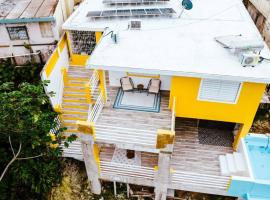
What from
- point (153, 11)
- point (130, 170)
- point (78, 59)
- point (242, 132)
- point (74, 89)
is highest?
point (153, 11)

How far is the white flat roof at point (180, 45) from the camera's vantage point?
1203 centimetres

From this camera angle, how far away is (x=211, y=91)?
1280 cm

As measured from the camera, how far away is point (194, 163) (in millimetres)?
14469

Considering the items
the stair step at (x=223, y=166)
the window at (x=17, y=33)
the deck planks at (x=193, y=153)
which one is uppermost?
the window at (x=17, y=33)

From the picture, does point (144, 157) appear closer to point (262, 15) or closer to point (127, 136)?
point (127, 136)

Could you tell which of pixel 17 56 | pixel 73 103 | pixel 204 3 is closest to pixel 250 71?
pixel 204 3

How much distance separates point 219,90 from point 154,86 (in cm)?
394

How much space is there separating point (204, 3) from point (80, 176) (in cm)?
1624

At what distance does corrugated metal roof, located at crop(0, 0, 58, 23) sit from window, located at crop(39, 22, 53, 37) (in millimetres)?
431

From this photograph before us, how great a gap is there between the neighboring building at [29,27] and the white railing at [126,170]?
9203 millimetres

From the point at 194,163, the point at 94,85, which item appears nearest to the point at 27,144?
the point at 94,85

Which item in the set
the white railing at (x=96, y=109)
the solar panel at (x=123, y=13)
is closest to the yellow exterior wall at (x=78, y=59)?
the solar panel at (x=123, y=13)

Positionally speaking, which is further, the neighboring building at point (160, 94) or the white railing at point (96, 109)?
the white railing at point (96, 109)

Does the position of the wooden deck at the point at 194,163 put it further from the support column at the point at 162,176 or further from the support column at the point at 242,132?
the support column at the point at 242,132
